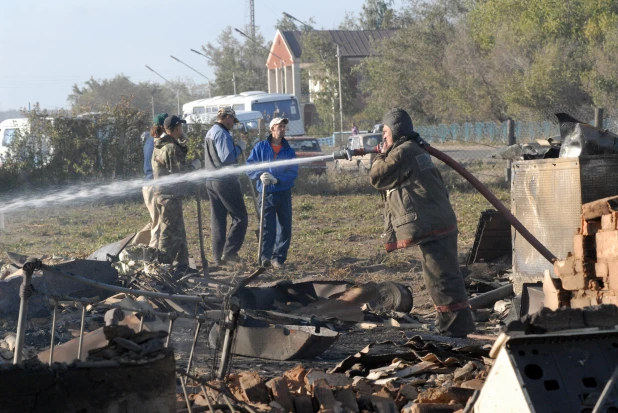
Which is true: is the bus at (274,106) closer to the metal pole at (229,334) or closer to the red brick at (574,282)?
the red brick at (574,282)

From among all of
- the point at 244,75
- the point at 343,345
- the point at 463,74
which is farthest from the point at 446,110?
the point at 343,345

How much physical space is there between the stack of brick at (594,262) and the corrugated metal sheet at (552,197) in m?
1.77

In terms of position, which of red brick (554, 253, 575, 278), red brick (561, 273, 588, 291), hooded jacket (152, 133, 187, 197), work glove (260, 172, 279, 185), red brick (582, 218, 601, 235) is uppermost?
hooded jacket (152, 133, 187, 197)

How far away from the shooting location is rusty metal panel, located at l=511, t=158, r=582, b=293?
7734 mm

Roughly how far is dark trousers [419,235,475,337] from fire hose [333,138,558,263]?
1.67 ft

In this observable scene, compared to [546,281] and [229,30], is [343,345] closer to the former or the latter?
[546,281]

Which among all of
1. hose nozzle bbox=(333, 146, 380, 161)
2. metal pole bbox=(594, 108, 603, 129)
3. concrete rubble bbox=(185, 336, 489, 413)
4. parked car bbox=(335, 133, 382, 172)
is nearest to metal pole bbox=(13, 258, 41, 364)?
concrete rubble bbox=(185, 336, 489, 413)

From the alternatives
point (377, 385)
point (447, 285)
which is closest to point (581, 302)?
point (447, 285)

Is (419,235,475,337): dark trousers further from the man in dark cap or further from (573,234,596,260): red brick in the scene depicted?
(573,234,596,260): red brick

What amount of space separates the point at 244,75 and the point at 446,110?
2889 centimetres

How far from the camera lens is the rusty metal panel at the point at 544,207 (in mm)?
7734

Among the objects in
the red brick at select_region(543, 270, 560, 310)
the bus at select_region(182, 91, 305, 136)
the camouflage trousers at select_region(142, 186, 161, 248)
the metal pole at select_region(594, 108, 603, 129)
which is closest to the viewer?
the red brick at select_region(543, 270, 560, 310)

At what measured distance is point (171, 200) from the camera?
31.7 ft

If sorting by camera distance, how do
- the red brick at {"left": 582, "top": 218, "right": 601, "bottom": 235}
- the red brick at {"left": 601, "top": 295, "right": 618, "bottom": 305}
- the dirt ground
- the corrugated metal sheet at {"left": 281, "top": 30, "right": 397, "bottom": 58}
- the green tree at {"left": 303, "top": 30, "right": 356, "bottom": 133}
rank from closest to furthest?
the red brick at {"left": 601, "top": 295, "right": 618, "bottom": 305}
the red brick at {"left": 582, "top": 218, "right": 601, "bottom": 235}
the dirt ground
the green tree at {"left": 303, "top": 30, "right": 356, "bottom": 133}
the corrugated metal sheet at {"left": 281, "top": 30, "right": 397, "bottom": 58}
